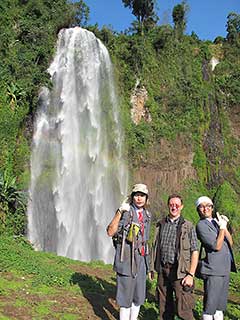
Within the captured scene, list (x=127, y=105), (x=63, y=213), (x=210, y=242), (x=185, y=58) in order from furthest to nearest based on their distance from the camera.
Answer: (x=185, y=58), (x=127, y=105), (x=63, y=213), (x=210, y=242)

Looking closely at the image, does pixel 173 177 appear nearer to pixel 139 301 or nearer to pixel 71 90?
pixel 71 90

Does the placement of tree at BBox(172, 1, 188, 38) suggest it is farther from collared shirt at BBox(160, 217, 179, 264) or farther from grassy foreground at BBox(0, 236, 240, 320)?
collared shirt at BBox(160, 217, 179, 264)

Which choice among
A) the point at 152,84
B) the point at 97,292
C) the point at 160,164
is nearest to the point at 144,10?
the point at 152,84

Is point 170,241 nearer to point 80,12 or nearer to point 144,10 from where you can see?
point 80,12

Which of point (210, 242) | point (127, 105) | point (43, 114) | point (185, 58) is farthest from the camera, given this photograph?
point (185, 58)

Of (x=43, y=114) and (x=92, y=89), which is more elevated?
(x=92, y=89)

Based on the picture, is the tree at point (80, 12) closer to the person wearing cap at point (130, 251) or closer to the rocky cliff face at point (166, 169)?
the rocky cliff face at point (166, 169)

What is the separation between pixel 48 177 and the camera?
1689 cm

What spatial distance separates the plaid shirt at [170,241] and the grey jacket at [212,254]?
97 mm

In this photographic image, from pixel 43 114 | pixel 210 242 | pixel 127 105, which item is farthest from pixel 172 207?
pixel 127 105

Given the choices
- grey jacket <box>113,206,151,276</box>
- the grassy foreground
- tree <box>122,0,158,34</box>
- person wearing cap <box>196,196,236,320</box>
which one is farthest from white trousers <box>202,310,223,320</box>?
tree <box>122,0,158,34</box>

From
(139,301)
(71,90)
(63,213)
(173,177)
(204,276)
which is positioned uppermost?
(71,90)

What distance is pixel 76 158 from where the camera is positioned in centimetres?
1788

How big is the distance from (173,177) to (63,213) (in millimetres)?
9159
